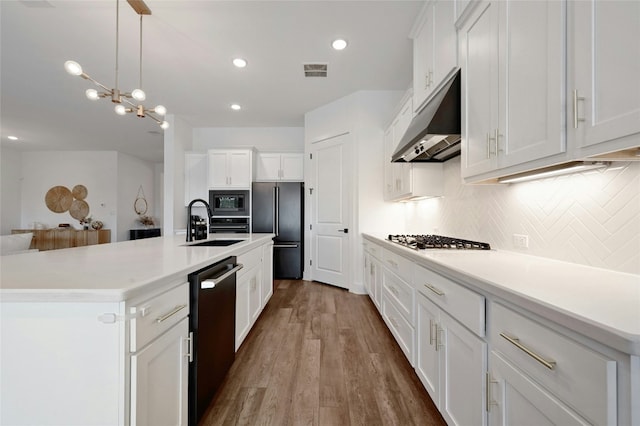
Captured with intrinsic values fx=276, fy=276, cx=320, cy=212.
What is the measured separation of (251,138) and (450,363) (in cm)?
537

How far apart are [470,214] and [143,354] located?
2215 millimetres

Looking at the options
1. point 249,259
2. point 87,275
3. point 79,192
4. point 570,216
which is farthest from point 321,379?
point 79,192

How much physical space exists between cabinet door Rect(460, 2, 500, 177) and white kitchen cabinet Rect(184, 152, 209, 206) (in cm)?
481

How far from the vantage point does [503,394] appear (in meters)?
0.93

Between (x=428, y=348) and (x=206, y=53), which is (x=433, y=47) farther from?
(x=206, y=53)

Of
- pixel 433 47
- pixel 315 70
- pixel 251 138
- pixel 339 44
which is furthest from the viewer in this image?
pixel 251 138

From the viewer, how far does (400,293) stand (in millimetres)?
2096

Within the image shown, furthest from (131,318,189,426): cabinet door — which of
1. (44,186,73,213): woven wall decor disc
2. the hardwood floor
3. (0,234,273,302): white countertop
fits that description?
(44,186,73,213): woven wall decor disc

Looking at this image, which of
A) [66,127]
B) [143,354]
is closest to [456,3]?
[143,354]

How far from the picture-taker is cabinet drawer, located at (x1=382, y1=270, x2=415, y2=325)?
185 centimetres

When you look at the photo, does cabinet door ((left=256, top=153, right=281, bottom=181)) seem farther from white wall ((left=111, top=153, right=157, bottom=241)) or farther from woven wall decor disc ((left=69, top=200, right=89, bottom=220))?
woven wall decor disc ((left=69, top=200, right=89, bottom=220))

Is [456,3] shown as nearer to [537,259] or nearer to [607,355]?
[537,259]

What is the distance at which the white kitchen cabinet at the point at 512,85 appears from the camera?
41.1 inches

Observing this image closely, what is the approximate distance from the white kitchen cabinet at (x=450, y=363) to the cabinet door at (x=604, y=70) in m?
0.83
